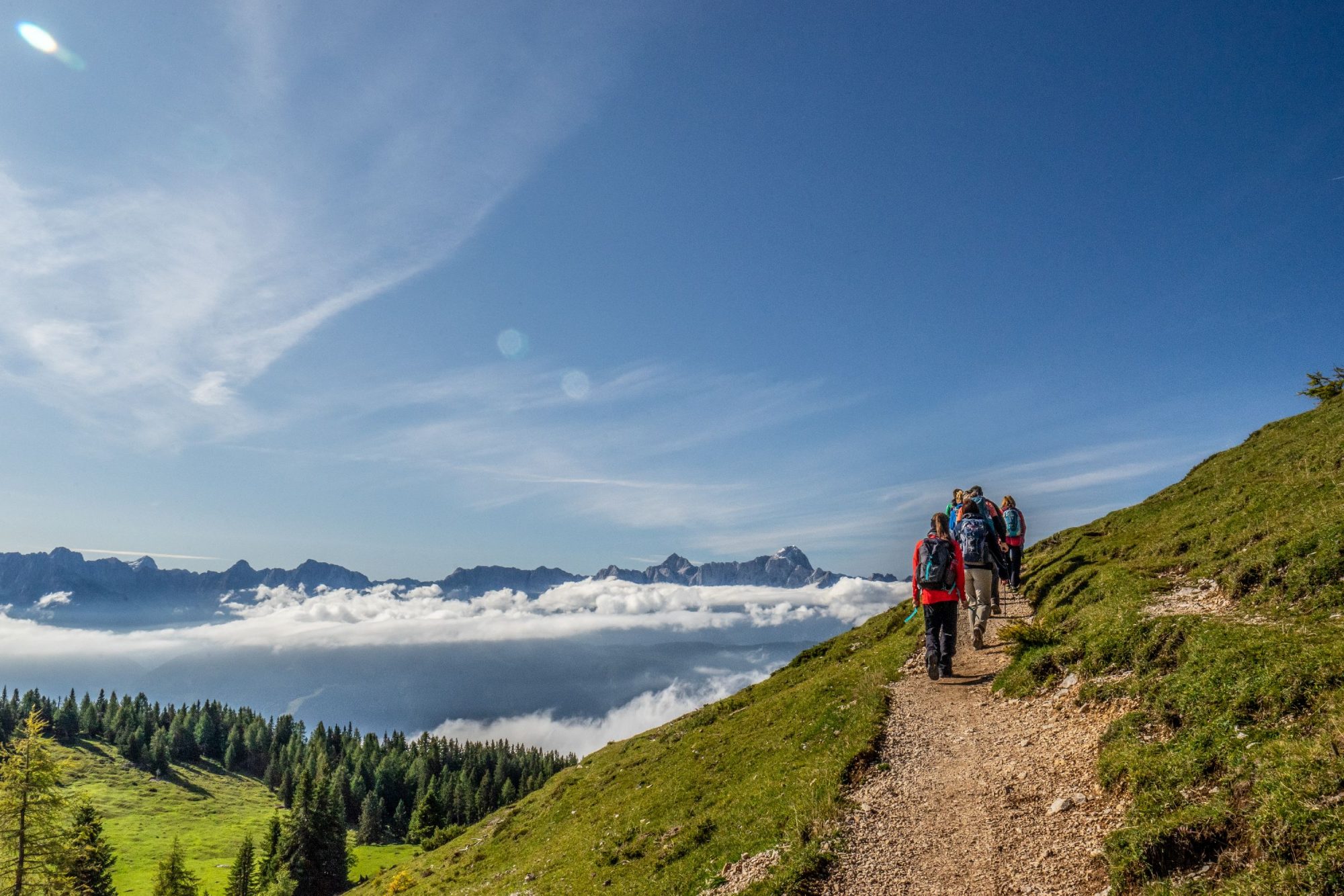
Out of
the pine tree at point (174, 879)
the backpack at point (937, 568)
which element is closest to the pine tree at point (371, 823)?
the pine tree at point (174, 879)

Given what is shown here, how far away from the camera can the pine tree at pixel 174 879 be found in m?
70.6

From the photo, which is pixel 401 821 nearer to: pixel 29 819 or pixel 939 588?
pixel 29 819

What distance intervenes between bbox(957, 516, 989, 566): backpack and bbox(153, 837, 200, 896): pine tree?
9662 centimetres

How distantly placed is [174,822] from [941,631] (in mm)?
226307

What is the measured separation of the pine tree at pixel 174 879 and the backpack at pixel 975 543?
9662 centimetres

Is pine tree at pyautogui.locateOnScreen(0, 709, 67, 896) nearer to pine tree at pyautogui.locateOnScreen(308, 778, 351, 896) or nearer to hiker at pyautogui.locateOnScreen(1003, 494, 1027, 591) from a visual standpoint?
hiker at pyautogui.locateOnScreen(1003, 494, 1027, 591)

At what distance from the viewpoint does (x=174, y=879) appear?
72188mm

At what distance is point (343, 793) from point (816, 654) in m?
185

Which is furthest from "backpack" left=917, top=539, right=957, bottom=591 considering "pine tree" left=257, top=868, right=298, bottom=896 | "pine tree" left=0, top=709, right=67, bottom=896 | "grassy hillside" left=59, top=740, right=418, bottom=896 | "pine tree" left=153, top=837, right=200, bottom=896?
"grassy hillside" left=59, top=740, right=418, bottom=896

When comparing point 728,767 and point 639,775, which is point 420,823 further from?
point 728,767

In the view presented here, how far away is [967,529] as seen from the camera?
66.5ft

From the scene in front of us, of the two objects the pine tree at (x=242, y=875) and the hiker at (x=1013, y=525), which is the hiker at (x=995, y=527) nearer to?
the hiker at (x=1013, y=525)

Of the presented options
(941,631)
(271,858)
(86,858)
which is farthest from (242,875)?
(941,631)

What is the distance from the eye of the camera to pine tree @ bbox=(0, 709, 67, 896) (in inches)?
1298
